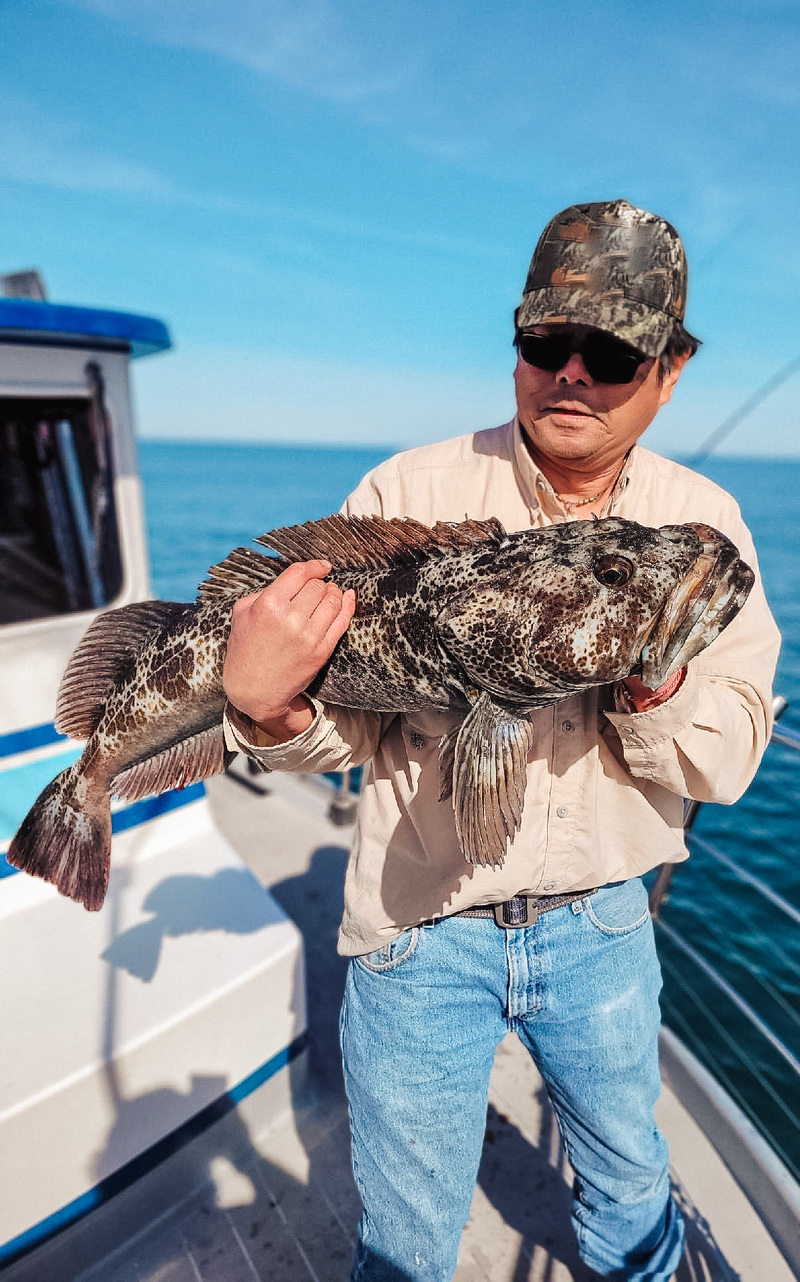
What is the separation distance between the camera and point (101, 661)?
9.89 ft

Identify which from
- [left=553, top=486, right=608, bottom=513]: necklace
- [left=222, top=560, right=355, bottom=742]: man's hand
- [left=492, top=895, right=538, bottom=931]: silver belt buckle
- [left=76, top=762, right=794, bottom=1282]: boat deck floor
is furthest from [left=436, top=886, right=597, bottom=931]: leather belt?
[left=76, top=762, right=794, bottom=1282]: boat deck floor

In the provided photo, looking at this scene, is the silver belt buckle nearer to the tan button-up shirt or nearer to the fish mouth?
the tan button-up shirt

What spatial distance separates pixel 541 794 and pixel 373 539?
1029mm

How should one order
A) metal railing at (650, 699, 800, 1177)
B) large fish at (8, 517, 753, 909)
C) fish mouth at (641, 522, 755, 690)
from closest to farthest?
fish mouth at (641, 522, 755, 690)
large fish at (8, 517, 753, 909)
metal railing at (650, 699, 800, 1177)

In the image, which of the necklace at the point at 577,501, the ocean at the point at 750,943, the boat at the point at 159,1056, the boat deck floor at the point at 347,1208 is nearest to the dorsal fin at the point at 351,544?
the necklace at the point at 577,501

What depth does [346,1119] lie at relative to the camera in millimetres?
4109

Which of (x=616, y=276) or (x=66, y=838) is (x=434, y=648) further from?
(x=66, y=838)

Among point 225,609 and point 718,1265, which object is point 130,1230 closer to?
point 718,1265

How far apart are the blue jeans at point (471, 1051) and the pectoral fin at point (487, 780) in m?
0.48

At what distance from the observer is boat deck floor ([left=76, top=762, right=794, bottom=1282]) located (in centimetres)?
339

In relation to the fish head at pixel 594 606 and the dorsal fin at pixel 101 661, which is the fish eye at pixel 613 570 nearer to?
the fish head at pixel 594 606

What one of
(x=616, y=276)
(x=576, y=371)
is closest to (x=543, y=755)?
(x=576, y=371)

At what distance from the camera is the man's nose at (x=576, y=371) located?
2.29m

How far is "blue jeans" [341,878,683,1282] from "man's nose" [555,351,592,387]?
1.70 metres
